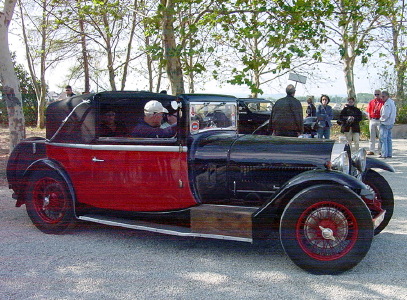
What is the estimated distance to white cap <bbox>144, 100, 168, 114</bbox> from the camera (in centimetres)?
486

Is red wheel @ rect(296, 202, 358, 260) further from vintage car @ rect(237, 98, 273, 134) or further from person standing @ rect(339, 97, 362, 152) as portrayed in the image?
vintage car @ rect(237, 98, 273, 134)

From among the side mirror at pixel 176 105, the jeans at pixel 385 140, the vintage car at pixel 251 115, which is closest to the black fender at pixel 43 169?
the side mirror at pixel 176 105

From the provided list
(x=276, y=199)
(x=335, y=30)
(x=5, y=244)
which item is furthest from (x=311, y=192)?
(x=335, y=30)

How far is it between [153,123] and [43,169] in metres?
1.47

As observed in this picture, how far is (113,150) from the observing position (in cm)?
488

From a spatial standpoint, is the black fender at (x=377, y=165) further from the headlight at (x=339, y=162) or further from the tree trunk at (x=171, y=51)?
the tree trunk at (x=171, y=51)

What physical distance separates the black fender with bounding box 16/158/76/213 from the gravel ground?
454mm

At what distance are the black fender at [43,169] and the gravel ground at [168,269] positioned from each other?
454mm

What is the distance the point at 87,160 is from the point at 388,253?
3259 mm

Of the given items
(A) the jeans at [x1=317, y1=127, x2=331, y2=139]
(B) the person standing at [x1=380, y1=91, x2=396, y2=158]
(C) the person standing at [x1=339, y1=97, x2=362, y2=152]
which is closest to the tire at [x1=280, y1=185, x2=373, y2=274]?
(B) the person standing at [x1=380, y1=91, x2=396, y2=158]

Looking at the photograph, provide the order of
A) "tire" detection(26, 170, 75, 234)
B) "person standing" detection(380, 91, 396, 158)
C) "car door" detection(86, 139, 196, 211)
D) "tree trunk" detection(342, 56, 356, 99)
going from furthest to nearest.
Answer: "tree trunk" detection(342, 56, 356, 99)
"person standing" detection(380, 91, 396, 158)
"tire" detection(26, 170, 75, 234)
"car door" detection(86, 139, 196, 211)

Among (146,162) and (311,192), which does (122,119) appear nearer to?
(146,162)

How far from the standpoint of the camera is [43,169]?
210 inches

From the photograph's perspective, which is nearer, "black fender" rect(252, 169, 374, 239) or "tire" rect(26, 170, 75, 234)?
"black fender" rect(252, 169, 374, 239)
